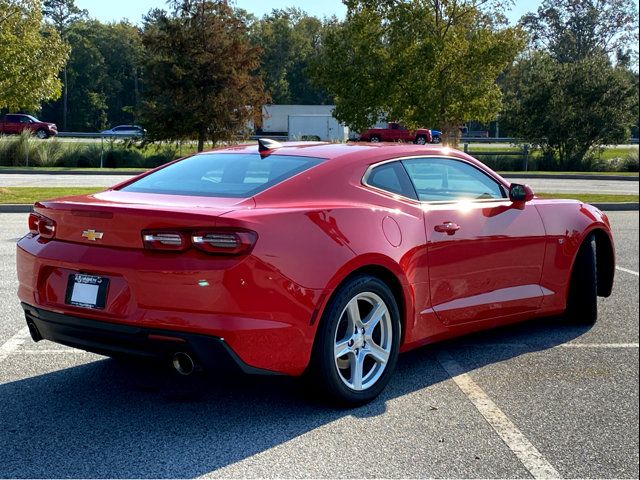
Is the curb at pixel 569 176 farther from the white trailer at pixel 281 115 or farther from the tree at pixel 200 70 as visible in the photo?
the white trailer at pixel 281 115

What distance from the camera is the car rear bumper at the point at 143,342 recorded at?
396cm

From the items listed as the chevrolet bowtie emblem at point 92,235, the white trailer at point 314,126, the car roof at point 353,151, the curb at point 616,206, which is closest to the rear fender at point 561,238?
the car roof at point 353,151

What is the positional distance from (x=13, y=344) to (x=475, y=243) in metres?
3.29

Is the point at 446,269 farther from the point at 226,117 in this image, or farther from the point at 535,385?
the point at 226,117

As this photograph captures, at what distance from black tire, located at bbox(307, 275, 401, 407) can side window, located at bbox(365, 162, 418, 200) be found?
0.67 m

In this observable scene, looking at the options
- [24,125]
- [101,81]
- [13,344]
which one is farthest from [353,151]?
[101,81]

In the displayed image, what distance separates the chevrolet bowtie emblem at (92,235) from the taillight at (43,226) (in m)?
0.30

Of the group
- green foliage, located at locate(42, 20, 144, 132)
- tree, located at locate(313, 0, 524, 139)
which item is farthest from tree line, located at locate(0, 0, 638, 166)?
green foliage, located at locate(42, 20, 144, 132)

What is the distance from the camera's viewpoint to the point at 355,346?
180 inches

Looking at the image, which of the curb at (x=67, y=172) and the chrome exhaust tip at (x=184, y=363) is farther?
the curb at (x=67, y=172)

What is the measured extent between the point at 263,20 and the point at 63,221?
86401 millimetres

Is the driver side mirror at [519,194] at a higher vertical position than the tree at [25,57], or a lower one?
lower

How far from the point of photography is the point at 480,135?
3211 inches

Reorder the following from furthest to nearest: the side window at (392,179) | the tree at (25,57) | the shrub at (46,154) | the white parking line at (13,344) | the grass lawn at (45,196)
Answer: the shrub at (46,154)
the tree at (25,57)
the grass lawn at (45,196)
the white parking line at (13,344)
the side window at (392,179)
